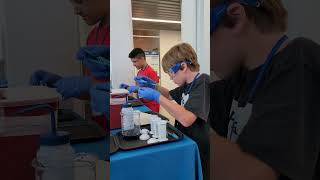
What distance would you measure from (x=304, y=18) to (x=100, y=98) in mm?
855

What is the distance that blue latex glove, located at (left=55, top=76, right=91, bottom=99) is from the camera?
499 mm

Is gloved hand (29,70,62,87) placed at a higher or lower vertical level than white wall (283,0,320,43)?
lower

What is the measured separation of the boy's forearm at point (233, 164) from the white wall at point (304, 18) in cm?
47

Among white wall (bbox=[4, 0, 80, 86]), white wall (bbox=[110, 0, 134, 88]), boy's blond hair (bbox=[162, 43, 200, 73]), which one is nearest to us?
white wall (bbox=[4, 0, 80, 86])

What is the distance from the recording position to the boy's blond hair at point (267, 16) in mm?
A: 840

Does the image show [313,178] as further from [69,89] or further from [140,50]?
[69,89]

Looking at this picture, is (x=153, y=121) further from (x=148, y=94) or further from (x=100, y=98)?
(x=100, y=98)

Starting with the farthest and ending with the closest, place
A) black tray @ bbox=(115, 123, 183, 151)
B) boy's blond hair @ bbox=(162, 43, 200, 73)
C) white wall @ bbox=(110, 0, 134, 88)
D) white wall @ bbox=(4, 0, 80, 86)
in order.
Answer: black tray @ bbox=(115, 123, 183, 151), boy's blond hair @ bbox=(162, 43, 200, 73), white wall @ bbox=(110, 0, 134, 88), white wall @ bbox=(4, 0, 80, 86)

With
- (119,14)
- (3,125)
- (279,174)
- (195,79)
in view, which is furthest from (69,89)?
(279,174)

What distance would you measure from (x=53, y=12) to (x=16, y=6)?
0.21 ft

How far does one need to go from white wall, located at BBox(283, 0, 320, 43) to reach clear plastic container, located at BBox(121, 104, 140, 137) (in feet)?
2.14

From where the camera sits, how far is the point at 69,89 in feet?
1.67

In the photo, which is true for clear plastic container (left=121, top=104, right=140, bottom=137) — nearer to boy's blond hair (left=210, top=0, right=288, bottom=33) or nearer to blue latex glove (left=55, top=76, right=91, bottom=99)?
blue latex glove (left=55, top=76, right=91, bottom=99)

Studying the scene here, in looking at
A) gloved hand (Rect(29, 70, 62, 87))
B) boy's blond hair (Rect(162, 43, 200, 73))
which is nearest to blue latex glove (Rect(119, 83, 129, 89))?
boy's blond hair (Rect(162, 43, 200, 73))
